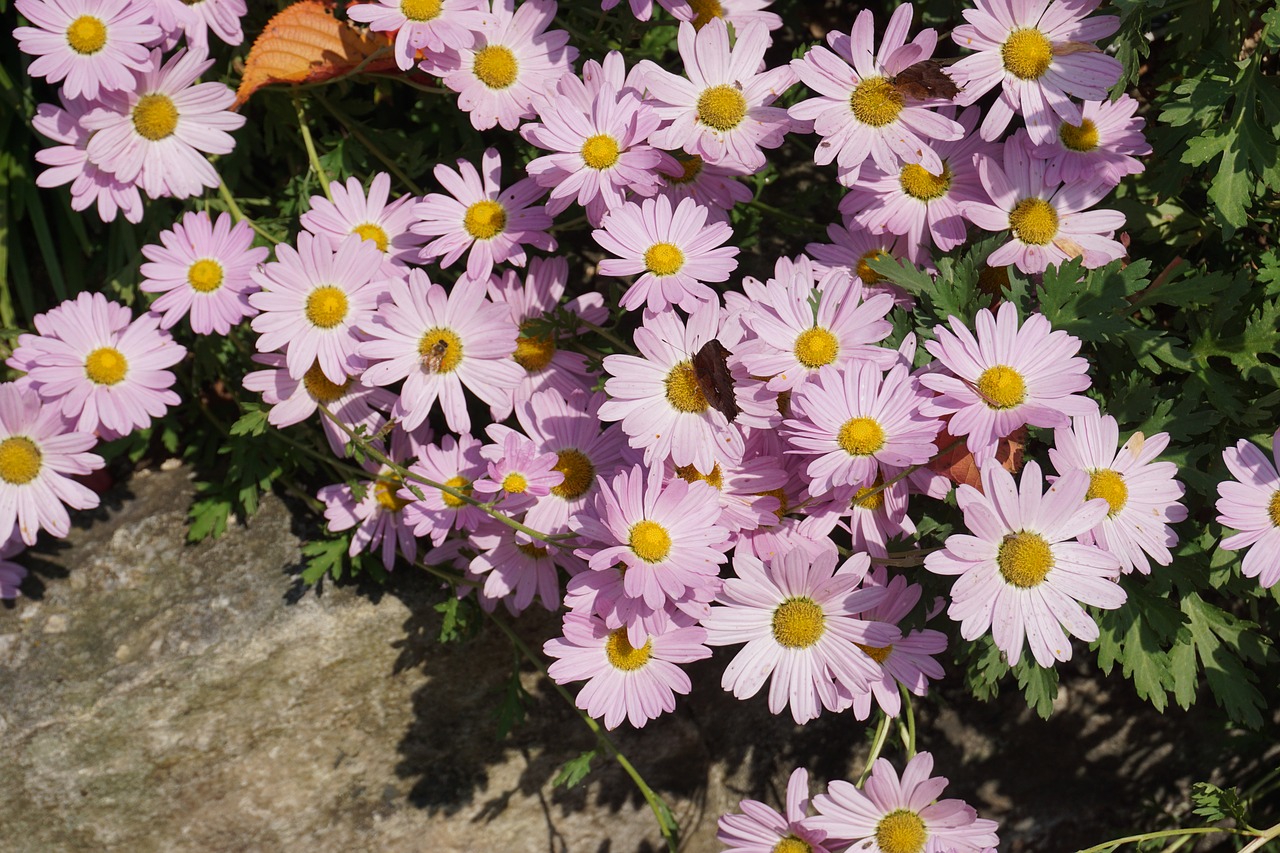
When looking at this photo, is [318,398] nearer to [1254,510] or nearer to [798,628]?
[798,628]

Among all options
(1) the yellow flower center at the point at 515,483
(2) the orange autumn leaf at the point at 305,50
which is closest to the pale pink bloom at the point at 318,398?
(1) the yellow flower center at the point at 515,483

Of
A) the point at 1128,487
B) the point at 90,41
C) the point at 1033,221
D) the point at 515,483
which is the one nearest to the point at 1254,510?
the point at 1128,487

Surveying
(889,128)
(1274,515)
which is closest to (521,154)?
(889,128)

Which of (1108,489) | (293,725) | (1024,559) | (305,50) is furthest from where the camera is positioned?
(293,725)

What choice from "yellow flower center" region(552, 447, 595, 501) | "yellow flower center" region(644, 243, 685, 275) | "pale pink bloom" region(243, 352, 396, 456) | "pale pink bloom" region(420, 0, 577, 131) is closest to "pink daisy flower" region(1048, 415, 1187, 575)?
"yellow flower center" region(644, 243, 685, 275)

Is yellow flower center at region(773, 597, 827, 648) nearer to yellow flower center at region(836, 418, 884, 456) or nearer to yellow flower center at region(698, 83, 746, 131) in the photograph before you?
yellow flower center at region(836, 418, 884, 456)

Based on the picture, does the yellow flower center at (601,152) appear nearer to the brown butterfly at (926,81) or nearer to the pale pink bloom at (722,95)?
the pale pink bloom at (722,95)
